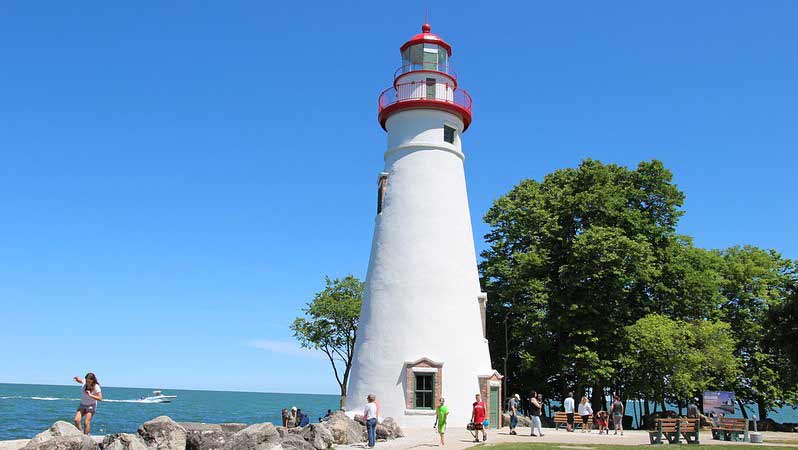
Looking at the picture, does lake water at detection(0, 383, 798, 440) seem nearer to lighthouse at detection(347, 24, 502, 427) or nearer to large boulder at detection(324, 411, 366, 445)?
lighthouse at detection(347, 24, 502, 427)

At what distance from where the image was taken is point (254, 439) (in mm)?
16344

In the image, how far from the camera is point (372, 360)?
922 inches

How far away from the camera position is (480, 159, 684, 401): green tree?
30.6m

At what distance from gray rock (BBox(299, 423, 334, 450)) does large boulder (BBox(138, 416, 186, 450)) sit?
324 centimetres

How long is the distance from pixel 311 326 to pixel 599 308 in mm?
19321

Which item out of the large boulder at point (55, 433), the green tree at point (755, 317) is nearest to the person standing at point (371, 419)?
the large boulder at point (55, 433)

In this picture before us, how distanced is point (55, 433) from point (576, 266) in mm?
23705

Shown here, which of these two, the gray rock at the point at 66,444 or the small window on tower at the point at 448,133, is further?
the small window on tower at the point at 448,133

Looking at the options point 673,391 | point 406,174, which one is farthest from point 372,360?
point 673,391

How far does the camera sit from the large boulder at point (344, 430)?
1861 cm

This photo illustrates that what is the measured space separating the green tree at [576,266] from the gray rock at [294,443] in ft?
56.3

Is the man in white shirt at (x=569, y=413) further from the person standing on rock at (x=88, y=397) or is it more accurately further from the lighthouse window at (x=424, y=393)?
the person standing on rock at (x=88, y=397)

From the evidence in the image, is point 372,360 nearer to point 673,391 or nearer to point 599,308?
point 599,308

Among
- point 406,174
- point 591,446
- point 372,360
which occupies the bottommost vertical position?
point 591,446
